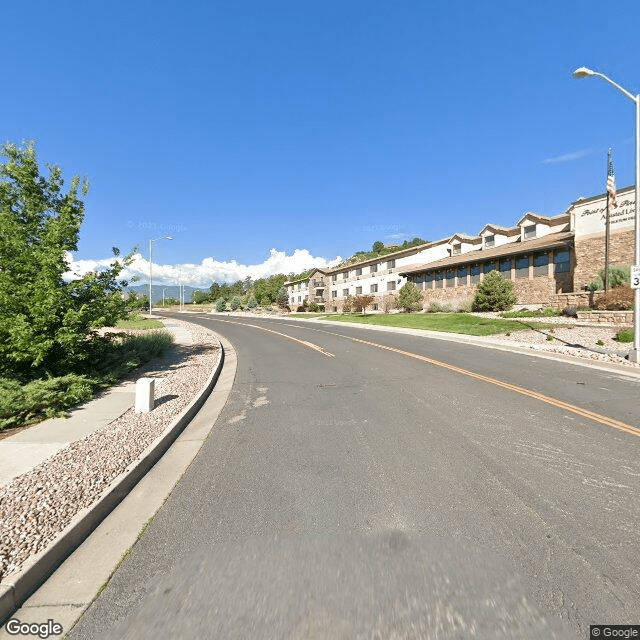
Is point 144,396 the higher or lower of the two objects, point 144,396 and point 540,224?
the lower

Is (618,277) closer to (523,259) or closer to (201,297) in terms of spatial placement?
(523,259)

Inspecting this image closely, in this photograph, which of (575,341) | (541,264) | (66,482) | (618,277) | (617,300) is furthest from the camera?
(541,264)

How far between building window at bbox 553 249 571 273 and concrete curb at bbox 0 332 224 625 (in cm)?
3405

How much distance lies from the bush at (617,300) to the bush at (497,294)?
29.1ft

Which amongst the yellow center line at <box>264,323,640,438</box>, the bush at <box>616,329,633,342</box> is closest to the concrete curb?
the yellow center line at <box>264,323,640,438</box>

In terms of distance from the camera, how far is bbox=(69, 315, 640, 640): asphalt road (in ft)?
7.50

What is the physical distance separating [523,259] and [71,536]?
37.5 metres

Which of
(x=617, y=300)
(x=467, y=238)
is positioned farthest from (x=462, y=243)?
(x=617, y=300)

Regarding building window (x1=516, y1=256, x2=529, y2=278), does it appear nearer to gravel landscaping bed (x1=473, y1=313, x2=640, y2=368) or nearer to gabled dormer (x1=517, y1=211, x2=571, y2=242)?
gabled dormer (x1=517, y1=211, x2=571, y2=242)

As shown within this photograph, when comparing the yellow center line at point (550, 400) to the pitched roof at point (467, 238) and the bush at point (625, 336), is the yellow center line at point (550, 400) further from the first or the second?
the pitched roof at point (467, 238)

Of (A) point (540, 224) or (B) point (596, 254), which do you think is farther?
(A) point (540, 224)

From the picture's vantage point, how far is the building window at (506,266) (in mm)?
34094

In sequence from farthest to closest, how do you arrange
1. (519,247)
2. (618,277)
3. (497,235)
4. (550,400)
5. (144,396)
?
1. (497,235)
2. (519,247)
3. (618,277)
4. (550,400)
5. (144,396)

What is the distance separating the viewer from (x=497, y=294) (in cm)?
2995
